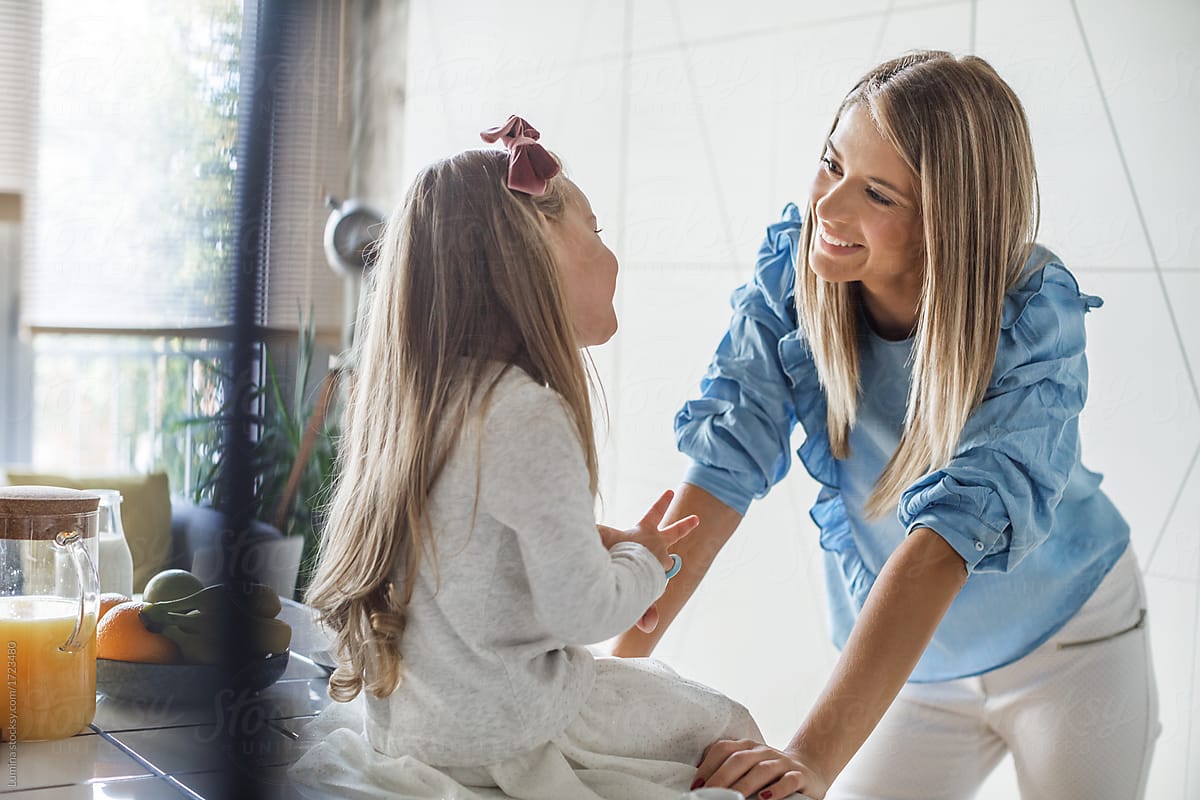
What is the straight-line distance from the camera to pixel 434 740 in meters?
0.64

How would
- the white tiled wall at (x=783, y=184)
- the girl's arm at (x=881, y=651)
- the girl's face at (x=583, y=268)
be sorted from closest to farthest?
1. the girl's face at (x=583, y=268)
2. the girl's arm at (x=881, y=651)
3. the white tiled wall at (x=783, y=184)

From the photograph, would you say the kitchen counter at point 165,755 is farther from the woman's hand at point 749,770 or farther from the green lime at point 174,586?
the woman's hand at point 749,770

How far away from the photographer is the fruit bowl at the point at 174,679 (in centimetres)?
66

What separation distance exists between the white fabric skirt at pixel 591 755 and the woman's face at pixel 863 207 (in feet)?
1.44

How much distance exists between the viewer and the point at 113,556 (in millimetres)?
946

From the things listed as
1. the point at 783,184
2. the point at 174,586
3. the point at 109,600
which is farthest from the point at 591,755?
the point at 783,184

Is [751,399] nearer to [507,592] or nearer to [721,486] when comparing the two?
→ [721,486]

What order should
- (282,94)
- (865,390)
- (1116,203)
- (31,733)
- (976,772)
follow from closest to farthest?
(282,94)
(31,733)
(865,390)
(976,772)
(1116,203)

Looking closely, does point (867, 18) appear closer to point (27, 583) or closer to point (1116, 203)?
point (1116, 203)

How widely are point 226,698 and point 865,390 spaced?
0.68 m

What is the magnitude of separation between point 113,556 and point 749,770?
56 cm

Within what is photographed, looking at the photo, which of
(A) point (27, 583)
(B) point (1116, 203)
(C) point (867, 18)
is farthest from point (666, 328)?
(A) point (27, 583)

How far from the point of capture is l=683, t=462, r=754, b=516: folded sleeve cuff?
1095 millimetres

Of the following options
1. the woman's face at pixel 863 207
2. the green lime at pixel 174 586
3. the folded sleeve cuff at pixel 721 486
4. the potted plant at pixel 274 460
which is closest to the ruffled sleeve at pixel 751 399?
the folded sleeve cuff at pixel 721 486
